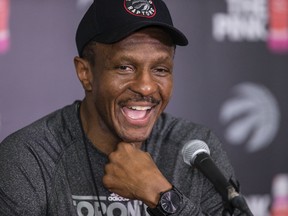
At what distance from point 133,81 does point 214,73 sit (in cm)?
135

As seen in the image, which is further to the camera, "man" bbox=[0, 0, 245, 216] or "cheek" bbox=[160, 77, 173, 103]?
"cheek" bbox=[160, 77, 173, 103]

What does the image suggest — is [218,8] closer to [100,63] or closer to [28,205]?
[100,63]

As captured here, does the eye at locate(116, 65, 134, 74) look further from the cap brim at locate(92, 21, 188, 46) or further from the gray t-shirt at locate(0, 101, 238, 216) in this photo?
the gray t-shirt at locate(0, 101, 238, 216)

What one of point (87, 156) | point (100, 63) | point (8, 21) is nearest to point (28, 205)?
point (87, 156)

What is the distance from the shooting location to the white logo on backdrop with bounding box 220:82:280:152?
3.35 meters

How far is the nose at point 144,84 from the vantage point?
2023mm

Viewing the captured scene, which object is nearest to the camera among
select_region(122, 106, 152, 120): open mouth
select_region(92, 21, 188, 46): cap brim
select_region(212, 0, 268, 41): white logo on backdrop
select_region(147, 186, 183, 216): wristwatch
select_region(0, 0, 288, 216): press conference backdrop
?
select_region(147, 186, 183, 216): wristwatch

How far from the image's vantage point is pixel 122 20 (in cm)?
201

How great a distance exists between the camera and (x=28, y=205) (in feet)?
6.55

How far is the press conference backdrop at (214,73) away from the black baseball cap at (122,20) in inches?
36.0

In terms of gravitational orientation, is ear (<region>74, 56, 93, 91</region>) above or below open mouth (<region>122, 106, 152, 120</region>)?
above

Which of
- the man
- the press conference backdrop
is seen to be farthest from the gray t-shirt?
the press conference backdrop

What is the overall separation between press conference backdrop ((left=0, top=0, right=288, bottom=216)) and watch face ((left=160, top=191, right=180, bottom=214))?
1270 millimetres

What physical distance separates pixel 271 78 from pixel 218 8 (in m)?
0.48
